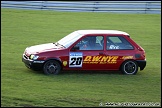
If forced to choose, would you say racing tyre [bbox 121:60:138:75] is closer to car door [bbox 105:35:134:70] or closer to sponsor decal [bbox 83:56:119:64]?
car door [bbox 105:35:134:70]

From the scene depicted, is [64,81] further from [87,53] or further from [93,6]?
[93,6]

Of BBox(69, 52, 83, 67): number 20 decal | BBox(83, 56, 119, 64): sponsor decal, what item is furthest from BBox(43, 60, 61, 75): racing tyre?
BBox(83, 56, 119, 64): sponsor decal

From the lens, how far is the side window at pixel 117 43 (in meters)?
14.9

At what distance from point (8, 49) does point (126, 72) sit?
19.6ft

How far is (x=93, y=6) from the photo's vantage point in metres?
31.8

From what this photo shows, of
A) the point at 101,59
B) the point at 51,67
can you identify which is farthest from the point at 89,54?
the point at 51,67

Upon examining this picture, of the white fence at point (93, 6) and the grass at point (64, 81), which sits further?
the white fence at point (93, 6)

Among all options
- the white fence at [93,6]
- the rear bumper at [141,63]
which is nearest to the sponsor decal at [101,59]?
the rear bumper at [141,63]

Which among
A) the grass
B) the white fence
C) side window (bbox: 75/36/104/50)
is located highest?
the white fence

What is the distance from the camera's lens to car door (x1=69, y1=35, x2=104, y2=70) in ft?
47.3

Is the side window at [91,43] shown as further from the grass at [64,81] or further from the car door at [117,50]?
the grass at [64,81]

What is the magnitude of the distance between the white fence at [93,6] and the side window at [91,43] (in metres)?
16.6

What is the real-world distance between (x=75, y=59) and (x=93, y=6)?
17.7 meters

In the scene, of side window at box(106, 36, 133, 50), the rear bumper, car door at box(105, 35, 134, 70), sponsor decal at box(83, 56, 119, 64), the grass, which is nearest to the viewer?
the grass
